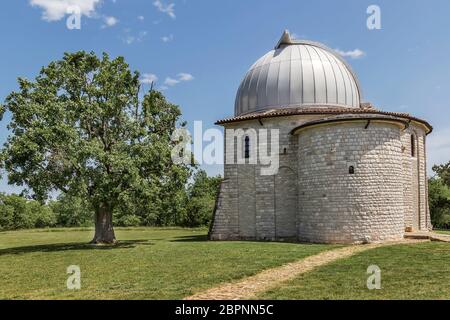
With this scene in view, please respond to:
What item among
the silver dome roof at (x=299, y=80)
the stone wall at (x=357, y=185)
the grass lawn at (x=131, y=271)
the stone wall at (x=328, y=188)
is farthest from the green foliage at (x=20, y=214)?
the stone wall at (x=357, y=185)

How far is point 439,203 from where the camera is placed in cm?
3662

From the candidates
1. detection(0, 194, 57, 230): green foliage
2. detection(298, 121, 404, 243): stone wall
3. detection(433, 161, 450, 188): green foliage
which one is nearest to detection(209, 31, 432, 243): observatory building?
detection(298, 121, 404, 243): stone wall

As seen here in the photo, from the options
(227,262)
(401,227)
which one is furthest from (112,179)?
(401,227)

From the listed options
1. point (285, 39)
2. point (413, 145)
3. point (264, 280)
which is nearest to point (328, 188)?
point (413, 145)

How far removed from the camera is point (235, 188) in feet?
75.3

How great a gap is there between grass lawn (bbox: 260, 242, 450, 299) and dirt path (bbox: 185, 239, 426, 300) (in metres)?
0.36

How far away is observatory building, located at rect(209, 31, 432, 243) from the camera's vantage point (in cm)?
1805

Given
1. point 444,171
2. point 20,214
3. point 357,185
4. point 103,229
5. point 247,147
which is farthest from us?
point 20,214

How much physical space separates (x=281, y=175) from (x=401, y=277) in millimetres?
12794

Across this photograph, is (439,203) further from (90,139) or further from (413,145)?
(90,139)

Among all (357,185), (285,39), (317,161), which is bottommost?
(357,185)

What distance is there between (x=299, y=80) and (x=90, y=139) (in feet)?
40.5

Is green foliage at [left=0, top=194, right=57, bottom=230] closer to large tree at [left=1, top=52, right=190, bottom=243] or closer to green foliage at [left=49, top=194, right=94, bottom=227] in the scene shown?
green foliage at [left=49, top=194, right=94, bottom=227]
